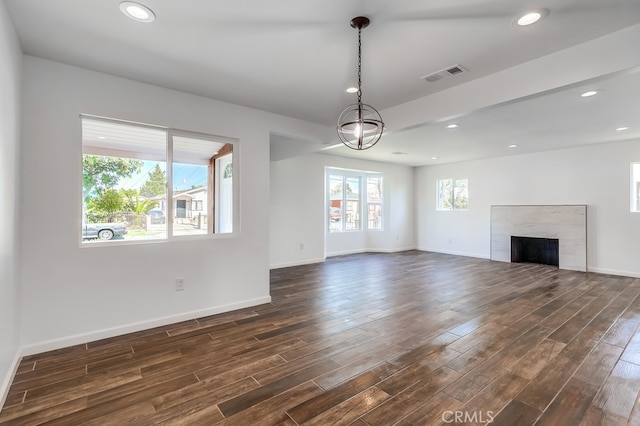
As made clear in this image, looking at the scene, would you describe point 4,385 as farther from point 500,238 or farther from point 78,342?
point 500,238

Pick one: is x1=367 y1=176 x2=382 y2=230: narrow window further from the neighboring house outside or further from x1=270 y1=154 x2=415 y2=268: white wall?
the neighboring house outside

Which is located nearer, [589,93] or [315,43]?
[315,43]

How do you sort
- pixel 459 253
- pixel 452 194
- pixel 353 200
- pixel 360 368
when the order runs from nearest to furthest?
1. pixel 360 368
2. pixel 459 253
3. pixel 452 194
4. pixel 353 200

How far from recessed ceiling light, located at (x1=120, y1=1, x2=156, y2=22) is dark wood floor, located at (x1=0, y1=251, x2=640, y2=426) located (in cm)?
266

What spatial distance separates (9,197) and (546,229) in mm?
8826

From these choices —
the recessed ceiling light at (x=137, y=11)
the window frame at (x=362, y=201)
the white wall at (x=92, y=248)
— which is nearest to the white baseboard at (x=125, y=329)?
the white wall at (x=92, y=248)

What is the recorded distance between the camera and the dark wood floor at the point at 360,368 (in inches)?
75.3

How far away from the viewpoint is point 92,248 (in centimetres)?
298

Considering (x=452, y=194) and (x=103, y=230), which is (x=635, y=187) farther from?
(x=103, y=230)

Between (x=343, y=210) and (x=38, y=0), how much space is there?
733cm

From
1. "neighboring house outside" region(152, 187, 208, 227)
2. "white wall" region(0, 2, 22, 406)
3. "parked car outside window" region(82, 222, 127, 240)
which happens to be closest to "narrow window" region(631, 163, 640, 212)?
"neighboring house outside" region(152, 187, 208, 227)

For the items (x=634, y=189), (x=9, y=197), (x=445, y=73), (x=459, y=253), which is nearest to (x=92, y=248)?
(x=9, y=197)

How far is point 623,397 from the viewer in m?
2.08

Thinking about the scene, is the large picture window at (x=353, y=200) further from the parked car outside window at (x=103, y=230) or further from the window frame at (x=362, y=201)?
the parked car outside window at (x=103, y=230)
